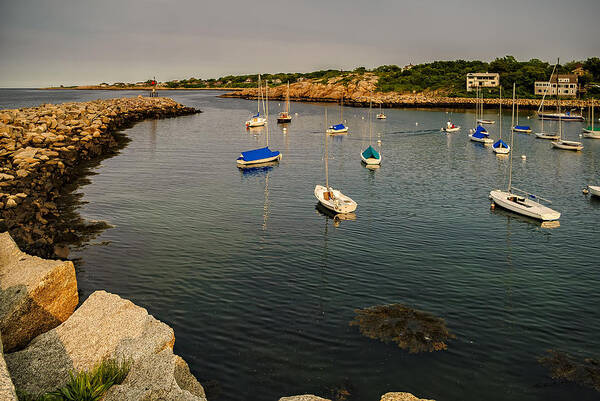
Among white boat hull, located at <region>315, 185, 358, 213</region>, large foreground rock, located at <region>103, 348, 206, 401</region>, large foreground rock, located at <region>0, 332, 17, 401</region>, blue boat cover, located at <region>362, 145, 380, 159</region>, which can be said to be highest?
blue boat cover, located at <region>362, 145, 380, 159</region>

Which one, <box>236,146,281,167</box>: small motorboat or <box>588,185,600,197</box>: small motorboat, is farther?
<box>236,146,281,167</box>: small motorboat

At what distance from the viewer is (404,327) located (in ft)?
67.5

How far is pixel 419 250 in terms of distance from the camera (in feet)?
101

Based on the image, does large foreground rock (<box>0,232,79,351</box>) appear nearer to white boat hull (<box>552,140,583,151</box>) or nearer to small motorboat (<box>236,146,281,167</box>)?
small motorboat (<box>236,146,281,167</box>)

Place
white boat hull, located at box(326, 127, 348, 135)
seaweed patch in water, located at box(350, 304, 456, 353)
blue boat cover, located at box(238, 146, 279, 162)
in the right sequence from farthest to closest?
white boat hull, located at box(326, 127, 348, 135), blue boat cover, located at box(238, 146, 279, 162), seaweed patch in water, located at box(350, 304, 456, 353)

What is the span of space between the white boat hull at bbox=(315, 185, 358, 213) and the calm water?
50.4 inches

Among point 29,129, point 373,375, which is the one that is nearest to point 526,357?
point 373,375

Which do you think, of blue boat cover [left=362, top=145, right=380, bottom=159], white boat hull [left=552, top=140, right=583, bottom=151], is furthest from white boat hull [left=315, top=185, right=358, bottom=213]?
white boat hull [left=552, top=140, right=583, bottom=151]

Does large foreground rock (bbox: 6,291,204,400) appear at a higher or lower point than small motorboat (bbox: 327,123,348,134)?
lower

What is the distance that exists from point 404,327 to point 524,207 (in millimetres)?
24796

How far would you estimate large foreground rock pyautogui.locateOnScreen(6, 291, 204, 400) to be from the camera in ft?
37.7

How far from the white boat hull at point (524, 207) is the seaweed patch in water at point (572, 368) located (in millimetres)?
21649

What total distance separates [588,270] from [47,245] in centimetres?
3327

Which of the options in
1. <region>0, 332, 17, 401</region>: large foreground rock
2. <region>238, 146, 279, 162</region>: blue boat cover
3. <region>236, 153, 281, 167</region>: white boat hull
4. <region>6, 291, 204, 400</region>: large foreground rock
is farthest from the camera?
<region>238, 146, 279, 162</region>: blue boat cover
